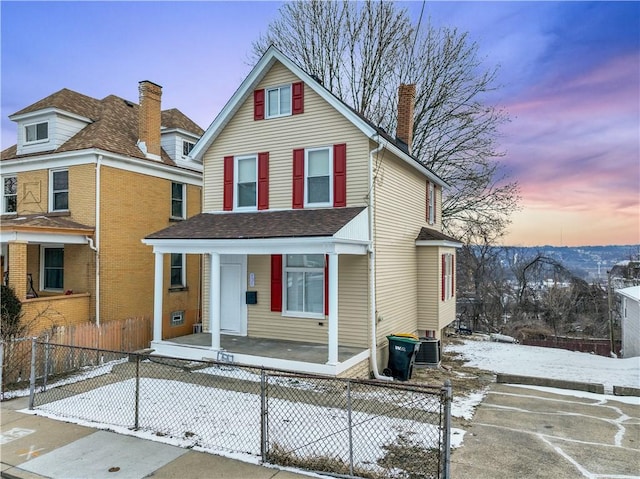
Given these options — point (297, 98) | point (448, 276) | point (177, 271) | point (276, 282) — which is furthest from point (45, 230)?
point (448, 276)

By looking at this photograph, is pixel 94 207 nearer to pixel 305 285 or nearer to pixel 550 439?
pixel 305 285

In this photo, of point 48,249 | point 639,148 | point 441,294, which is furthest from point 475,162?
point 48,249

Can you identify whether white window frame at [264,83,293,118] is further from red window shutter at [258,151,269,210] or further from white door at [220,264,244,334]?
white door at [220,264,244,334]

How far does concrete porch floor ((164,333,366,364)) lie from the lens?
33.6ft

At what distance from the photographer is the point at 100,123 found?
15.9 meters

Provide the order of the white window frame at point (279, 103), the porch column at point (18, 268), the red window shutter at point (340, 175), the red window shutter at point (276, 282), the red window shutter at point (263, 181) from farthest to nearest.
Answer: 1. the red window shutter at point (263, 181)
2. the white window frame at point (279, 103)
3. the red window shutter at point (276, 282)
4. the porch column at point (18, 268)
5. the red window shutter at point (340, 175)

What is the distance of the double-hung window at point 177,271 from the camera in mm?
17312

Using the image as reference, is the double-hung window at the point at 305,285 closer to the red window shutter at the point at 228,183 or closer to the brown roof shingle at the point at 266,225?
the brown roof shingle at the point at 266,225

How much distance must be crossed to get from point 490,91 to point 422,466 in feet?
71.2

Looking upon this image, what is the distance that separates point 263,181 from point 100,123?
788cm

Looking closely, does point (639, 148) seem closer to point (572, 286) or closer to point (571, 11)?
point (571, 11)

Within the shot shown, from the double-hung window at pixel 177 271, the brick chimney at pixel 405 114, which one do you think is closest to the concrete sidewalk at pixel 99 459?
the double-hung window at pixel 177 271

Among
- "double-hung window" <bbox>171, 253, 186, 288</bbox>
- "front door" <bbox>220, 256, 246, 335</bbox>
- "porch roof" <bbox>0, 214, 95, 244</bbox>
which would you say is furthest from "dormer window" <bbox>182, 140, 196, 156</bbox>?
"front door" <bbox>220, 256, 246, 335</bbox>

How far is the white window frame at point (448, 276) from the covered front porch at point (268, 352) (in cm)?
625
